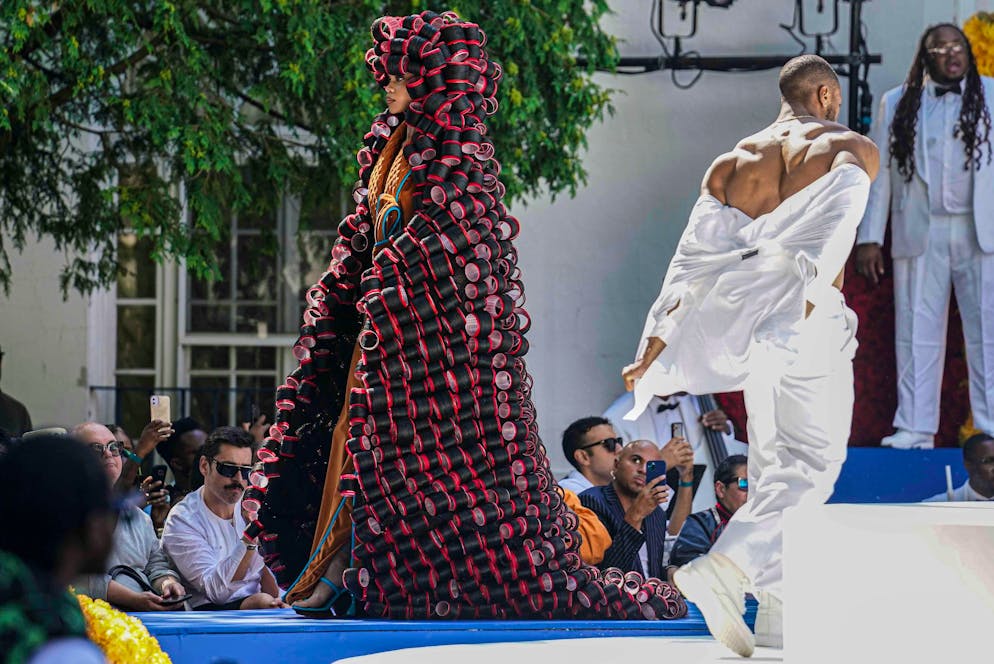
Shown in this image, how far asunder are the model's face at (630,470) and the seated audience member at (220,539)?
1.44 m

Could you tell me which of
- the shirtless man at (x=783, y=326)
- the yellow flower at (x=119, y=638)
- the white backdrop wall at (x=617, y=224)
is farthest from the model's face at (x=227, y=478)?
the white backdrop wall at (x=617, y=224)

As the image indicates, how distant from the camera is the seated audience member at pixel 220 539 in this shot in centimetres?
563

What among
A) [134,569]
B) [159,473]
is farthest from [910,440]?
[134,569]

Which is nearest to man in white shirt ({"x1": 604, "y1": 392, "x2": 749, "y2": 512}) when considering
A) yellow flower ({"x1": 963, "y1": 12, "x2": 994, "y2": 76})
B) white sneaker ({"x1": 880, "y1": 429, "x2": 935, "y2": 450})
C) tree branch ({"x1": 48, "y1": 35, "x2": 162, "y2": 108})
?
white sneaker ({"x1": 880, "y1": 429, "x2": 935, "y2": 450})

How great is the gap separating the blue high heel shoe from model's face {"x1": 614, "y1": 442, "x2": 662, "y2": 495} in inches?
68.9

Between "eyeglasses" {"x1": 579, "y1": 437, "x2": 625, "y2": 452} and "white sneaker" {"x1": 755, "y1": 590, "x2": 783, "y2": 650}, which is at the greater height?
"eyeglasses" {"x1": 579, "y1": 437, "x2": 625, "y2": 452}

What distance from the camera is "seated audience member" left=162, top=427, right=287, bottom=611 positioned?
5.63 meters

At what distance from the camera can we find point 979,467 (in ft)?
24.2

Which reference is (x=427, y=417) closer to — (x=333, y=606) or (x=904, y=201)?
(x=333, y=606)

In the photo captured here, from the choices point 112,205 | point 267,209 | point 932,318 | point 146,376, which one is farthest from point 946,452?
point 146,376

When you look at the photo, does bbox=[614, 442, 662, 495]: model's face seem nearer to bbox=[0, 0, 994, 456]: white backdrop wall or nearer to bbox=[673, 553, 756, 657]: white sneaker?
bbox=[673, 553, 756, 657]: white sneaker

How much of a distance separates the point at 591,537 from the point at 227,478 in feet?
4.48

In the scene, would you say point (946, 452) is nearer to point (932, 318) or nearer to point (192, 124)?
point (932, 318)

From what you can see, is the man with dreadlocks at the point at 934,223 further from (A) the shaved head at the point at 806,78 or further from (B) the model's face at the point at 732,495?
(A) the shaved head at the point at 806,78
